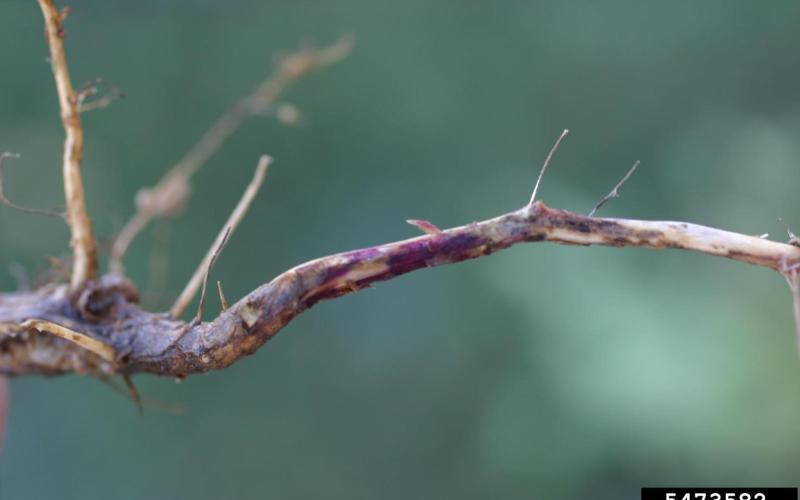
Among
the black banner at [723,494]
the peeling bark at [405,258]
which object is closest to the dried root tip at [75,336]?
the peeling bark at [405,258]

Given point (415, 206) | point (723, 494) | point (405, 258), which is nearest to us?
point (405, 258)

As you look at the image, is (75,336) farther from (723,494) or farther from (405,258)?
(723,494)

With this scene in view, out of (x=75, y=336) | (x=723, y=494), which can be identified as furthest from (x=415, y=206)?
(x=75, y=336)

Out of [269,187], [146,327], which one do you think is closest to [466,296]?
[269,187]

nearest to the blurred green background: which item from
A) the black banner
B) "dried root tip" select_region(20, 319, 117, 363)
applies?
the black banner

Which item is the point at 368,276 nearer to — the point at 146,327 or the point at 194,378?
the point at 146,327
